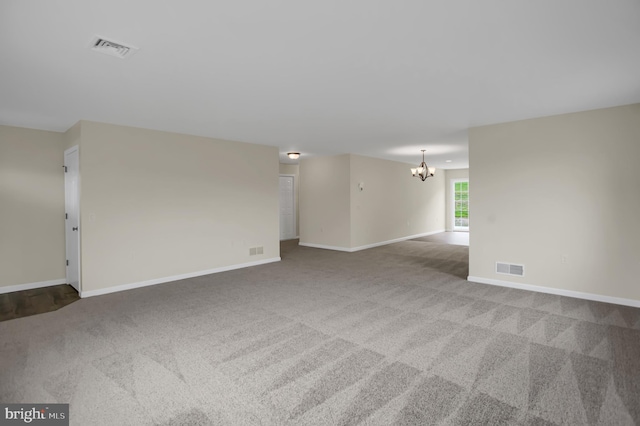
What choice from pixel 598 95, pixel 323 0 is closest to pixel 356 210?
pixel 598 95

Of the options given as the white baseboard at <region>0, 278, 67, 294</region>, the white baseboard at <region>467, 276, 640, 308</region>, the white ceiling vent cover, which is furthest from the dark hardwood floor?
the white baseboard at <region>467, 276, 640, 308</region>

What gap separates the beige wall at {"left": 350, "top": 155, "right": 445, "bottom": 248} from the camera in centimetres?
842

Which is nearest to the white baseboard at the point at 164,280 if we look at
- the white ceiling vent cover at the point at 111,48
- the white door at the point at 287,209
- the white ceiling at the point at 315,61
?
the white ceiling at the point at 315,61

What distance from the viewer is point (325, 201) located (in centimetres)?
873

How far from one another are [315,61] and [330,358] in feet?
8.34

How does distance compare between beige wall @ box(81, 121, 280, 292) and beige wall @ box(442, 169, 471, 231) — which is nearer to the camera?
beige wall @ box(81, 121, 280, 292)

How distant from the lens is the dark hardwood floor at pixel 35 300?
402 cm

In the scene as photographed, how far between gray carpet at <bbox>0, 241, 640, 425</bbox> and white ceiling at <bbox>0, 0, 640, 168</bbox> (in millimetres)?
2535

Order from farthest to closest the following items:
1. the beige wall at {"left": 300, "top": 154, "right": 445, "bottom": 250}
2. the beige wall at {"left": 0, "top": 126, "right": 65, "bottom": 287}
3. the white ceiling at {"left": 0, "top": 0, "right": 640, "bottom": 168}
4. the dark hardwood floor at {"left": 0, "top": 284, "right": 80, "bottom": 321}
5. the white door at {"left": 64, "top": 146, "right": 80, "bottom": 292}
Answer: the beige wall at {"left": 300, "top": 154, "right": 445, "bottom": 250} → the beige wall at {"left": 0, "top": 126, "right": 65, "bottom": 287} → the white door at {"left": 64, "top": 146, "right": 80, "bottom": 292} → the dark hardwood floor at {"left": 0, "top": 284, "right": 80, "bottom": 321} → the white ceiling at {"left": 0, "top": 0, "right": 640, "bottom": 168}

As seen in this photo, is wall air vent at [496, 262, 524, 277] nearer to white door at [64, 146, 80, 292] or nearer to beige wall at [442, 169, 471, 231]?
white door at [64, 146, 80, 292]

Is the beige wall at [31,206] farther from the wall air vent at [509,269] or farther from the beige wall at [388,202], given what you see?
the wall air vent at [509,269]

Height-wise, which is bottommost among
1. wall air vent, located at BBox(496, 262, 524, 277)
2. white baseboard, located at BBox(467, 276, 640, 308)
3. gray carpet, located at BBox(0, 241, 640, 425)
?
gray carpet, located at BBox(0, 241, 640, 425)

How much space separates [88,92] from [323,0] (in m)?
2.98

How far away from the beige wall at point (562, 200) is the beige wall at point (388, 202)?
3.50 meters
